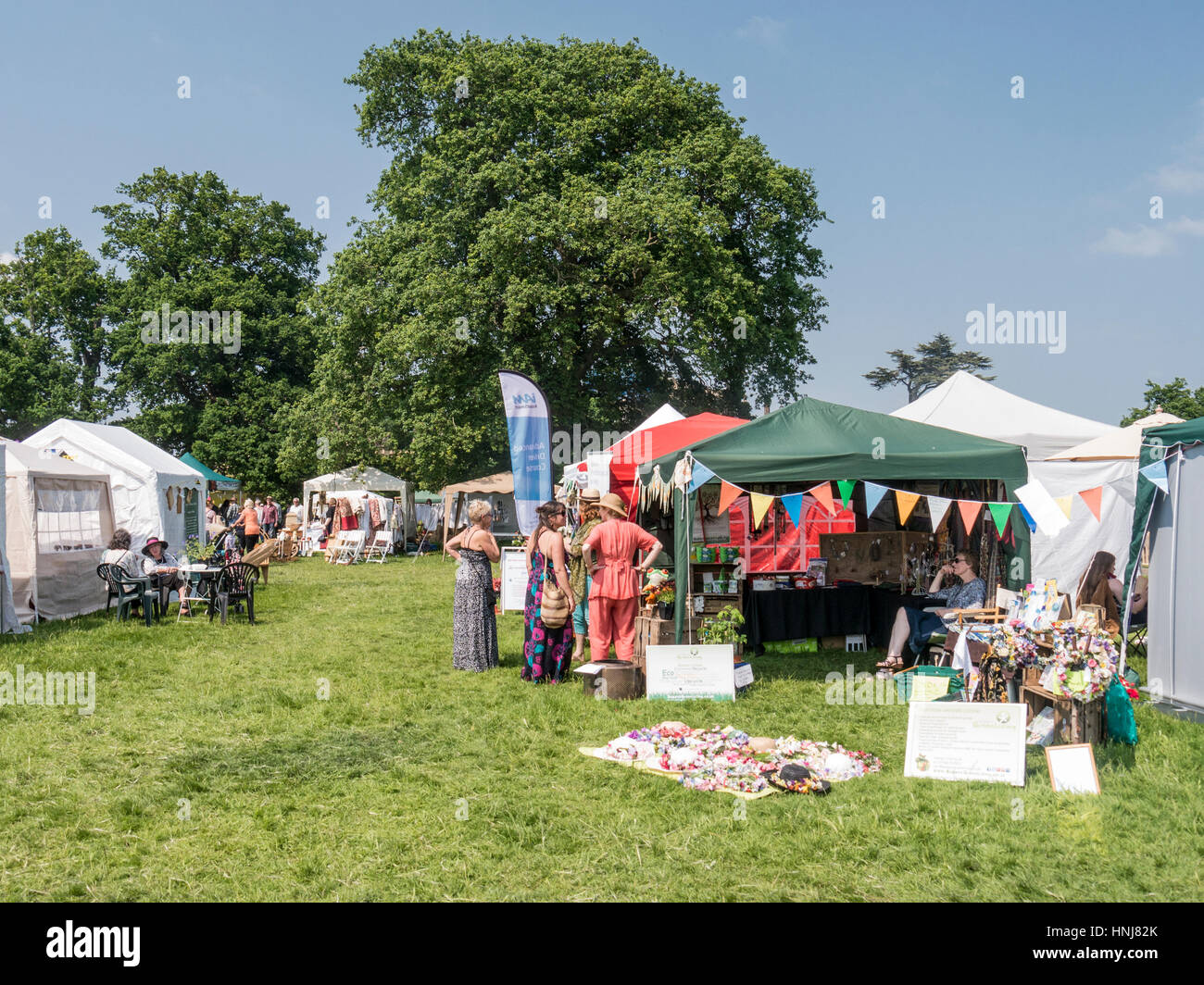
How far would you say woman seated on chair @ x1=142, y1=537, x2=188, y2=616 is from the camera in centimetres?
1251

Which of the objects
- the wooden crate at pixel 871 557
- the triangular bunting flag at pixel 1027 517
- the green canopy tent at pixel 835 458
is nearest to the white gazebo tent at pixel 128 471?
the green canopy tent at pixel 835 458

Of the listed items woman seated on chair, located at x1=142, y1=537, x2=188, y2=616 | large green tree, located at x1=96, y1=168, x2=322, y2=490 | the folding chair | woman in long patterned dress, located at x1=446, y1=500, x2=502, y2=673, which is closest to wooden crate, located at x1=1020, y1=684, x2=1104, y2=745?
woman in long patterned dress, located at x1=446, y1=500, x2=502, y2=673

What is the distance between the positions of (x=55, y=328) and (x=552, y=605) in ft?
120

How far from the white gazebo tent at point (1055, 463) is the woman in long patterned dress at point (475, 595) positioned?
579cm

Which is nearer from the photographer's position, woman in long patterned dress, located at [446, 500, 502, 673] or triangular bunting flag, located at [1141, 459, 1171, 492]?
triangular bunting flag, located at [1141, 459, 1171, 492]

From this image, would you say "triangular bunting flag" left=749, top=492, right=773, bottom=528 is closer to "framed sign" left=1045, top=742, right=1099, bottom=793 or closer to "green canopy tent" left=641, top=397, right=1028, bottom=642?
"green canopy tent" left=641, top=397, right=1028, bottom=642

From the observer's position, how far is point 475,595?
8.69m

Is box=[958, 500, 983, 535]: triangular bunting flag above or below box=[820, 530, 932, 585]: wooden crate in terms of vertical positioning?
above

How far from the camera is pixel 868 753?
5.77 m

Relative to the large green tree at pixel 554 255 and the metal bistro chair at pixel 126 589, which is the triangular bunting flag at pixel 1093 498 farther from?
the large green tree at pixel 554 255

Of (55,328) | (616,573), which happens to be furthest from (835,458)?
(55,328)

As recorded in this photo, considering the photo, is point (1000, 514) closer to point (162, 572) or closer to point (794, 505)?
point (794, 505)

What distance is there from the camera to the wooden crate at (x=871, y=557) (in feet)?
34.3

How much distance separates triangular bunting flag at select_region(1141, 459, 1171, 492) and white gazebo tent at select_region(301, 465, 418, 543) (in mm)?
23341
